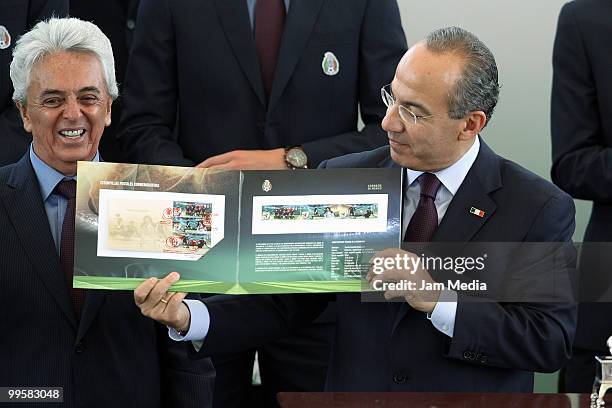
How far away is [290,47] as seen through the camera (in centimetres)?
398

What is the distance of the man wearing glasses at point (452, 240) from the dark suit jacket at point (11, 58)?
1.13 m

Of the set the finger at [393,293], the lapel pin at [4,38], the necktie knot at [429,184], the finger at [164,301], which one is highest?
the lapel pin at [4,38]

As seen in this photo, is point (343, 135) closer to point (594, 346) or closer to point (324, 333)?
point (324, 333)

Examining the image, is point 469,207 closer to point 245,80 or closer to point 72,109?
point 72,109

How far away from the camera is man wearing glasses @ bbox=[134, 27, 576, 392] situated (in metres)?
3.02

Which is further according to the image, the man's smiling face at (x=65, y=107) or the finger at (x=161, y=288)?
the man's smiling face at (x=65, y=107)

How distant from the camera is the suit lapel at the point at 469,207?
3072 millimetres

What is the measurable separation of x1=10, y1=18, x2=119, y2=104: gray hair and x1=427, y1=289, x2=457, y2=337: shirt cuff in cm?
107

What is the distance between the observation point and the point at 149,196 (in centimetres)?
286

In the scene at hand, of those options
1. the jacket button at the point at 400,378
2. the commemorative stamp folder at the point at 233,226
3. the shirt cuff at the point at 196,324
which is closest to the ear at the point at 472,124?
the commemorative stamp folder at the point at 233,226

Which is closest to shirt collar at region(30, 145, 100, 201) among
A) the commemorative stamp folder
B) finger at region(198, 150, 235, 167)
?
the commemorative stamp folder

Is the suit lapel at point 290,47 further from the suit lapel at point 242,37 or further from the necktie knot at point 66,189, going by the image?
the necktie knot at point 66,189

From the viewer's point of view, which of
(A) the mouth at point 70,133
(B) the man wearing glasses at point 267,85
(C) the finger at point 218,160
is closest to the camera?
(A) the mouth at point 70,133

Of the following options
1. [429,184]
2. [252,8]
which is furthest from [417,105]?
[252,8]
